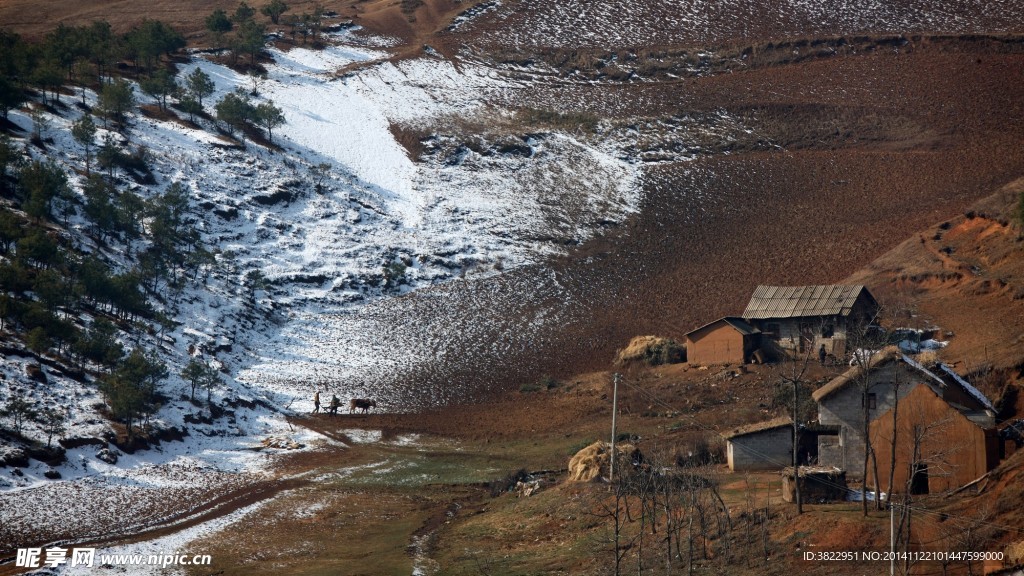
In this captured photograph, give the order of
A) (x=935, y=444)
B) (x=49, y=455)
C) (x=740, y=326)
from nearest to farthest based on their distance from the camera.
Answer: (x=935, y=444), (x=49, y=455), (x=740, y=326)

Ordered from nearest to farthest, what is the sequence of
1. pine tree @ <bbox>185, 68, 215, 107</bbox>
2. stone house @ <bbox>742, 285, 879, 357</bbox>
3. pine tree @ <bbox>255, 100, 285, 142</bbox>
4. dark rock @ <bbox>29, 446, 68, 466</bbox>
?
1. dark rock @ <bbox>29, 446, 68, 466</bbox>
2. stone house @ <bbox>742, 285, 879, 357</bbox>
3. pine tree @ <bbox>255, 100, 285, 142</bbox>
4. pine tree @ <bbox>185, 68, 215, 107</bbox>

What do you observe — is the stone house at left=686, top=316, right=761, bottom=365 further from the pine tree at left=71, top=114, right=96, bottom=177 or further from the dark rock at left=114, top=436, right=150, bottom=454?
the pine tree at left=71, top=114, right=96, bottom=177

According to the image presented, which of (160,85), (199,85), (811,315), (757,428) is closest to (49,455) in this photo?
(757,428)

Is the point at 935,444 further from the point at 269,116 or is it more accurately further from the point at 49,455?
the point at 269,116

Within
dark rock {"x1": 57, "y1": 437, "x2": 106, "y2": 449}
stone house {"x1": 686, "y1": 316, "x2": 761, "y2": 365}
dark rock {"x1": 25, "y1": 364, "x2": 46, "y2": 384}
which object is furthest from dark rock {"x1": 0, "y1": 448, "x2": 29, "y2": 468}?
stone house {"x1": 686, "y1": 316, "x2": 761, "y2": 365}

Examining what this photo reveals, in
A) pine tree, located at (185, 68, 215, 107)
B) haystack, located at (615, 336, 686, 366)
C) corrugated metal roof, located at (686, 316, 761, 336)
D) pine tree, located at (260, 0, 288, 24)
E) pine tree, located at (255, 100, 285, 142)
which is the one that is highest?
pine tree, located at (260, 0, 288, 24)
